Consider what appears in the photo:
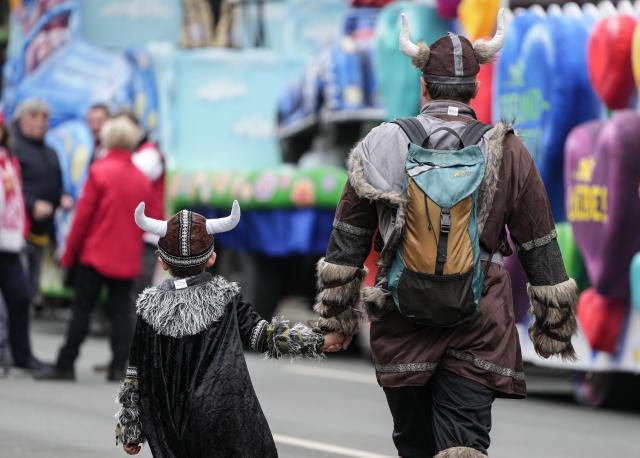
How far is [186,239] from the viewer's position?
5.26 metres

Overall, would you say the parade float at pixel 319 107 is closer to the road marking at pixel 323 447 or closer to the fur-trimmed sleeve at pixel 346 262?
the fur-trimmed sleeve at pixel 346 262

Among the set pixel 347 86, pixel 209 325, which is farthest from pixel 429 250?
pixel 347 86

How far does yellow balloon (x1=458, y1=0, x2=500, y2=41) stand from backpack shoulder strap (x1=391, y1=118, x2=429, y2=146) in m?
6.08

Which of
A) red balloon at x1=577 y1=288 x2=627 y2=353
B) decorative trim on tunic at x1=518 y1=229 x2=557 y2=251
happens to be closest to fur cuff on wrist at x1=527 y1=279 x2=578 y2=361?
decorative trim on tunic at x1=518 y1=229 x2=557 y2=251

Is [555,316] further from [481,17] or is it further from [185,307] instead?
[481,17]

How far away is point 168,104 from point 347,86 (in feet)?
10.4

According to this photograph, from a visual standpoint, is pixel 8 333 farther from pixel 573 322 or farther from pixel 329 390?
pixel 573 322

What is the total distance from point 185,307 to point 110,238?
18.3ft

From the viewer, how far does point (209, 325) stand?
17.1 feet

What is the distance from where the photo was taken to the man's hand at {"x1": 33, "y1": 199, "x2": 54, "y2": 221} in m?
12.4

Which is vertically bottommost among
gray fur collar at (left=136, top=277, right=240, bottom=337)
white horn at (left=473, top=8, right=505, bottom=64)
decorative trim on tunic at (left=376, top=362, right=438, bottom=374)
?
decorative trim on tunic at (left=376, top=362, right=438, bottom=374)

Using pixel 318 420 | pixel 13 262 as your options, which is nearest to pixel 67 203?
pixel 13 262

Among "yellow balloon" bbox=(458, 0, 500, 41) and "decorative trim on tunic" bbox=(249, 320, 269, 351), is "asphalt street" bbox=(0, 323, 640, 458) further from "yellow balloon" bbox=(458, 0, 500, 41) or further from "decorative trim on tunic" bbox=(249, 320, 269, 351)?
"decorative trim on tunic" bbox=(249, 320, 269, 351)

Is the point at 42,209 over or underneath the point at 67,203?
over
